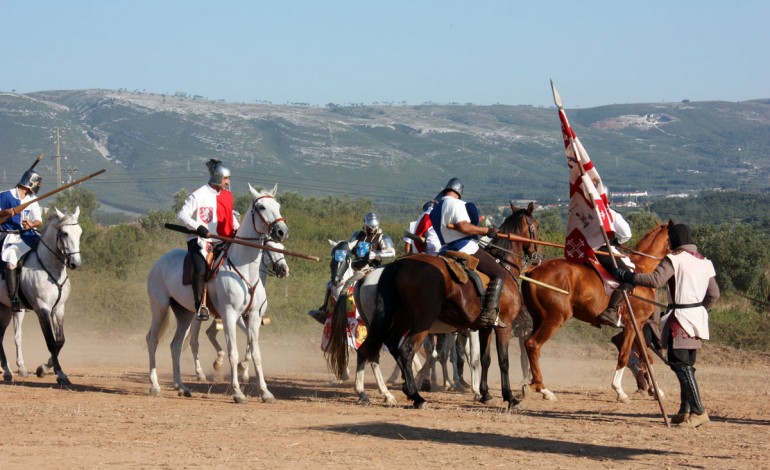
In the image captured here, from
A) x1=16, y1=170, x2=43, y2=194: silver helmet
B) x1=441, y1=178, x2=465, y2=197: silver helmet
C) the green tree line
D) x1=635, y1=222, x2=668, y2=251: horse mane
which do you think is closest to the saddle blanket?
x1=441, y1=178, x2=465, y2=197: silver helmet

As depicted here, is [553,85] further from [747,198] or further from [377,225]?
[747,198]

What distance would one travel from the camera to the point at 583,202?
46.6 feet

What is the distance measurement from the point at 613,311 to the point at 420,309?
330 cm

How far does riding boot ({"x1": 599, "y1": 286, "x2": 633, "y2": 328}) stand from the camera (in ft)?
52.0

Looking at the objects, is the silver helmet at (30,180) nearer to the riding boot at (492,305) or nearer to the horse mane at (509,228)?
the horse mane at (509,228)

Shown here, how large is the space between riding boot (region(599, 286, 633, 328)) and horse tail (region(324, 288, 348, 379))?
358 centimetres

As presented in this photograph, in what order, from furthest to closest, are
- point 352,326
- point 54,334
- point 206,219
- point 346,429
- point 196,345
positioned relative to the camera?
point 196,345, point 54,334, point 352,326, point 206,219, point 346,429

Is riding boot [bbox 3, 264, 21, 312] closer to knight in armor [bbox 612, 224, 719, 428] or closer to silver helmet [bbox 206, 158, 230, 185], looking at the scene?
silver helmet [bbox 206, 158, 230, 185]

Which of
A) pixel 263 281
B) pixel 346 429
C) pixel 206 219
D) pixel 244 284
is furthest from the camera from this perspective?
pixel 263 281

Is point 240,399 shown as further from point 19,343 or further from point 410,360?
point 19,343

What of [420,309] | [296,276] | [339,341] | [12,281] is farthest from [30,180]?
[296,276]

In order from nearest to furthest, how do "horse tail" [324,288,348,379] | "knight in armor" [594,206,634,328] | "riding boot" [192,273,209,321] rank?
"riding boot" [192,273,209,321], "horse tail" [324,288,348,379], "knight in armor" [594,206,634,328]

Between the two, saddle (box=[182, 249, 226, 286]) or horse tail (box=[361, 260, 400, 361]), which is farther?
saddle (box=[182, 249, 226, 286])

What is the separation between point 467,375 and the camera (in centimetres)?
2083
